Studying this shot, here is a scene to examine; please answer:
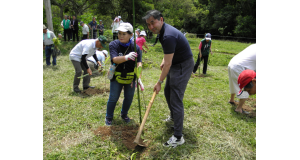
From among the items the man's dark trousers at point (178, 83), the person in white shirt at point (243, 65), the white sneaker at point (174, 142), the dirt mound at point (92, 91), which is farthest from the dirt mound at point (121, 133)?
the person in white shirt at point (243, 65)

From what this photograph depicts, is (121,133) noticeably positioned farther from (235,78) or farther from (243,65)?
(243,65)

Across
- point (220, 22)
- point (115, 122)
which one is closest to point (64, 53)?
point (115, 122)

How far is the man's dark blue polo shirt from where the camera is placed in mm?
2293

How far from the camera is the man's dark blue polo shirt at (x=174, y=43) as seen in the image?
2.29 m

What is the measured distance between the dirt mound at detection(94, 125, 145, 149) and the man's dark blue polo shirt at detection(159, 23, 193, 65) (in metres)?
1.39

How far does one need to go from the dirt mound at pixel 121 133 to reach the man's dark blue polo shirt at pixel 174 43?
1.39 metres

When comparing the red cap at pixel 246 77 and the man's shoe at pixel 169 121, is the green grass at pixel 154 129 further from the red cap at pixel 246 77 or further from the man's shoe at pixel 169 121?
the red cap at pixel 246 77

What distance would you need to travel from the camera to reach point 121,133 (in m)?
3.04

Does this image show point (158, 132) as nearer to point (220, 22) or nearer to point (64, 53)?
point (64, 53)

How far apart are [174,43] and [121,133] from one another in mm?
1744

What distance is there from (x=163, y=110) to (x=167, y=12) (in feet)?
62.2

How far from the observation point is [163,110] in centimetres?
402

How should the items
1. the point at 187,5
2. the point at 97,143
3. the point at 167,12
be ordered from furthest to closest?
the point at 187,5, the point at 167,12, the point at 97,143

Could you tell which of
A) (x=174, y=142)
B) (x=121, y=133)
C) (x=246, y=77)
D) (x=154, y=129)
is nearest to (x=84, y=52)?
(x=121, y=133)
